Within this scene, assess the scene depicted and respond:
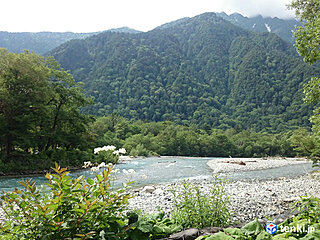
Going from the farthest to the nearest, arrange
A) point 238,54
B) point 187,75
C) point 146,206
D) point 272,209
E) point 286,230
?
1. point 238,54
2. point 187,75
3. point 146,206
4. point 272,209
5. point 286,230

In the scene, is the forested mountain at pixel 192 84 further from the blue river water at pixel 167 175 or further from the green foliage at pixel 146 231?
the green foliage at pixel 146 231

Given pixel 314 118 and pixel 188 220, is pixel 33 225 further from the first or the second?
pixel 314 118

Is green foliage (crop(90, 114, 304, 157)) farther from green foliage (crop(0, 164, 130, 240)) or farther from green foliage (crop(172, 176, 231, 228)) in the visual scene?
green foliage (crop(0, 164, 130, 240))

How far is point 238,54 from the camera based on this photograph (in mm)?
199000

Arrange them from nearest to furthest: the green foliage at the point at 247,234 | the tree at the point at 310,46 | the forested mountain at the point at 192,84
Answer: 1. the green foliage at the point at 247,234
2. the tree at the point at 310,46
3. the forested mountain at the point at 192,84

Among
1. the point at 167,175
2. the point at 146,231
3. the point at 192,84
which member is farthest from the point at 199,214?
the point at 192,84

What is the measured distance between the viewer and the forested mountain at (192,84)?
125188 mm

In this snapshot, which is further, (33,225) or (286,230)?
(286,230)

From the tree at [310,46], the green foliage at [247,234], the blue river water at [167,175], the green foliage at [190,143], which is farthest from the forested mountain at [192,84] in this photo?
the green foliage at [247,234]

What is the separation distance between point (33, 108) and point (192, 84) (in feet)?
467

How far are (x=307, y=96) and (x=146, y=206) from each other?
6935 mm

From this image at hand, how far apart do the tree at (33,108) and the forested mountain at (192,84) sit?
3377 inches

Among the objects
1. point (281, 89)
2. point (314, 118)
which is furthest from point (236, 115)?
point (314, 118)

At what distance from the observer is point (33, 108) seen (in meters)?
23.5
